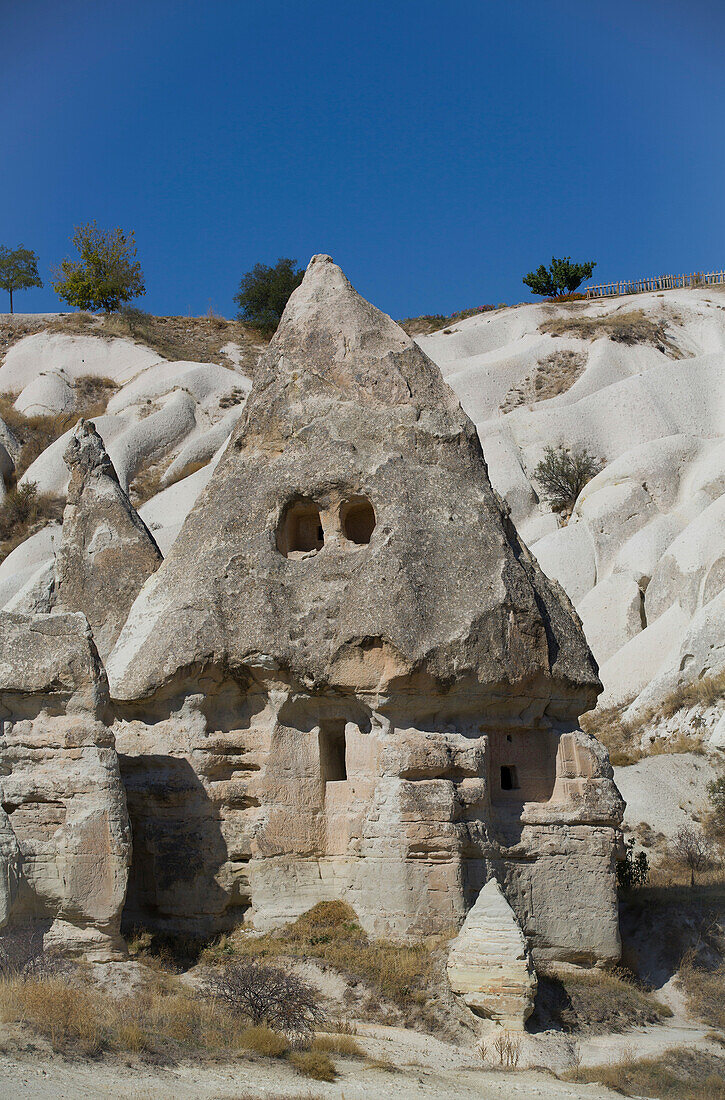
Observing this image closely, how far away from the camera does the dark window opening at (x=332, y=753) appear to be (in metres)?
11.4

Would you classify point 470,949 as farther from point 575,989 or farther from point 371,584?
point 371,584

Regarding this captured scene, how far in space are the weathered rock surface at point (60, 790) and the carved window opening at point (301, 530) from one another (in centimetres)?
260

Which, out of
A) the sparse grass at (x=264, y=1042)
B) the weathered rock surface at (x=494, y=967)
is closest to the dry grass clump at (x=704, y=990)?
the weathered rock surface at (x=494, y=967)

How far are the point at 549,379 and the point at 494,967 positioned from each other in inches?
1187

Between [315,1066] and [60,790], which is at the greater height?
[60,790]

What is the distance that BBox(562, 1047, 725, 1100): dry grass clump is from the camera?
28.6 ft

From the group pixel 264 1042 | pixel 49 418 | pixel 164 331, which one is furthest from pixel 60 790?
pixel 164 331

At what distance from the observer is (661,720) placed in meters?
19.2

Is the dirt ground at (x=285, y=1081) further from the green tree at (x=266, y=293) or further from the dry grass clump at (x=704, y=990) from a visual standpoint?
the green tree at (x=266, y=293)

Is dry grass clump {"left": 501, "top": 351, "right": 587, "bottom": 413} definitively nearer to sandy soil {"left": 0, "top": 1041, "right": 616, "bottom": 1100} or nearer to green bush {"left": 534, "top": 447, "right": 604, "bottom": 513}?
green bush {"left": 534, "top": 447, "right": 604, "bottom": 513}

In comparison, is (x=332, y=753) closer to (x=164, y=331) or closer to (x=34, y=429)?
(x=34, y=429)

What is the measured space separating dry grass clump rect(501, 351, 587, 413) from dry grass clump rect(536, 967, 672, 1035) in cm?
2681

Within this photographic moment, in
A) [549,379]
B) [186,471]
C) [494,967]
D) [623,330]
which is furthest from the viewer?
[623,330]

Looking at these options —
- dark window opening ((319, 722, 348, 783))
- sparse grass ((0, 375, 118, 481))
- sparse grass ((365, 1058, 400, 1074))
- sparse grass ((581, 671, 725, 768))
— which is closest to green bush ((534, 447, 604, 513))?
sparse grass ((581, 671, 725, 768))
